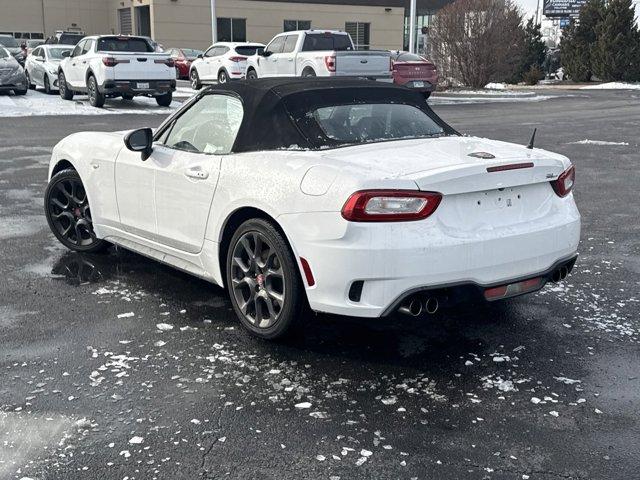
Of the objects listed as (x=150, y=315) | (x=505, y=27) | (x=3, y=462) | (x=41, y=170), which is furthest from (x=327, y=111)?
(x=505, y=27)

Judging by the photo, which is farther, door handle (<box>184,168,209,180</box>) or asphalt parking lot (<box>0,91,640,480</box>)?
door handle (<box>184,168,209,180</box>)

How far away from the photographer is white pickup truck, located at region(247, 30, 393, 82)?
20.5m

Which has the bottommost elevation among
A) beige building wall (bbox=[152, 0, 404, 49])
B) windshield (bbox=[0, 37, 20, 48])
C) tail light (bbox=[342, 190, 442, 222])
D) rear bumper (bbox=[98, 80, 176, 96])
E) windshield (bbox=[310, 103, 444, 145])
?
tail light (bbox=[342, 190, 442, 222])

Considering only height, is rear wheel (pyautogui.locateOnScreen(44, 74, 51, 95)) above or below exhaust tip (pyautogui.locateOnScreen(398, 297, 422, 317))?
above

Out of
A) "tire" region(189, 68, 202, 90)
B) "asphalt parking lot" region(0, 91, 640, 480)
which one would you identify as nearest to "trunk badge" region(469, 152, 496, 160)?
"asphalt parking lot" region(0, 91, 640, 480)

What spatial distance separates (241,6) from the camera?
4794cm

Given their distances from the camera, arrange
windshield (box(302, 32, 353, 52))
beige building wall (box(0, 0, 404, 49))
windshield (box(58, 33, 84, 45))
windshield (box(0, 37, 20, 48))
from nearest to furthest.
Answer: windshield (box(302, 32, 353, 52)), windshield (box(0, 37, 20, 48)), windshield (box(58, 33, 84, 45)), beige building wall (box(0, 0, 404, 49))

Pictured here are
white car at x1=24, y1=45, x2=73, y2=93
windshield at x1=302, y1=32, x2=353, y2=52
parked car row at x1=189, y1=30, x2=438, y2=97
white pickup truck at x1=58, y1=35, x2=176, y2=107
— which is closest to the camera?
white pickup truck at x1=58, y1=35, x2=176, y2=107

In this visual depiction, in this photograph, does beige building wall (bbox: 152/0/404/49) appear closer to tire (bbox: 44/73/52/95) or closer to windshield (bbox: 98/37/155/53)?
tire (bbox: 44/73/52/95)

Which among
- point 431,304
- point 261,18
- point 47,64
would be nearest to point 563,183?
point 431,304

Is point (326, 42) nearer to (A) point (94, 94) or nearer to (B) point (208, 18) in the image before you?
(A) point (94, 94)

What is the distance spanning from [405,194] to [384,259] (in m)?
0.35

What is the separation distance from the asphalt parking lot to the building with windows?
41.7m

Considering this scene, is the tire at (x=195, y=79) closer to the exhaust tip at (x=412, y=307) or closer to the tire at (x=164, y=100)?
the tire at (x=164, y=100)
